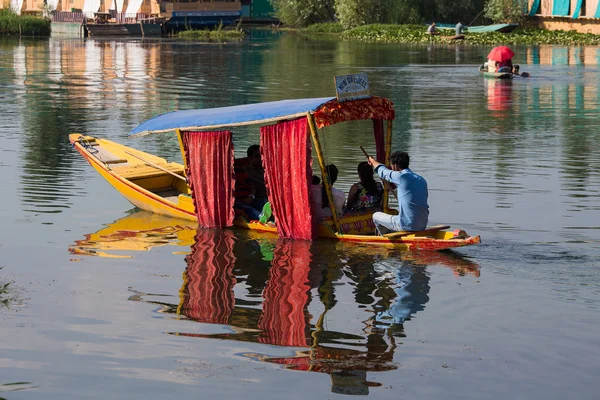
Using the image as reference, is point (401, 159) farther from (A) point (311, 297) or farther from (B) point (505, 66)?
Answer: (B) point (505, 66)

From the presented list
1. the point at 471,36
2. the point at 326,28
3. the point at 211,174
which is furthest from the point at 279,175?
the point at 326,28

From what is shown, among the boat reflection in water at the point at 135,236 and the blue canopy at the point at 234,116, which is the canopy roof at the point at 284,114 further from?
the boat reflection in water at the point at 135,236

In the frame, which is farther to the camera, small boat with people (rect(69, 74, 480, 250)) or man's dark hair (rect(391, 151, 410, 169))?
small boat with people (rect(69, 74, 480, 250))

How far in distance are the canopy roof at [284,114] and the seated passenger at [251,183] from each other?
825mm

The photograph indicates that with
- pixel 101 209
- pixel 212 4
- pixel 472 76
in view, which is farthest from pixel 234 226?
pixel 212 4

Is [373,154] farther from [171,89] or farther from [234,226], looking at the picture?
[171,89]

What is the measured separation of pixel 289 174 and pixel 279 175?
0.60 feet

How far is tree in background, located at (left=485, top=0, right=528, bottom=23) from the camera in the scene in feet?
220

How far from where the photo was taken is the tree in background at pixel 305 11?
A: 78.5 m

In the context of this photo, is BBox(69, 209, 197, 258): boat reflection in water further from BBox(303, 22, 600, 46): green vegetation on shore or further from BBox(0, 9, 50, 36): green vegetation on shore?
BBox(0, 9, 50, 36): green vegetation on shore

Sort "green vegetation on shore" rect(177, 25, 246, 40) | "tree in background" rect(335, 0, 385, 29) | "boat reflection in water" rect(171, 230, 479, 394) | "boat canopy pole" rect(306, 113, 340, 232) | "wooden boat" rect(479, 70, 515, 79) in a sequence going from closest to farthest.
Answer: "boat reflection in water" rect(171, 230, 479, 394) < "boat canopy pole" rect(306, 113, 340, 232) < "wooden boat" rect(479, 70, 515, 79) < "green vegetation on shore" rect(177, 25, 246, 40) < "tree in background" rect(335, 0, 385, 29)

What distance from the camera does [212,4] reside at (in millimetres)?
73625

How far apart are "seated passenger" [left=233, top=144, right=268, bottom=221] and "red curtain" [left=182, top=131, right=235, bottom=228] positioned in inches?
13.6

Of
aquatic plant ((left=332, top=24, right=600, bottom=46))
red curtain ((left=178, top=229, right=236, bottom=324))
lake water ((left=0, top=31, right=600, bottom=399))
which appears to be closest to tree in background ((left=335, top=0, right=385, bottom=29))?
aquatic plant ((left=332, top=24, right=600, bottom=46))
